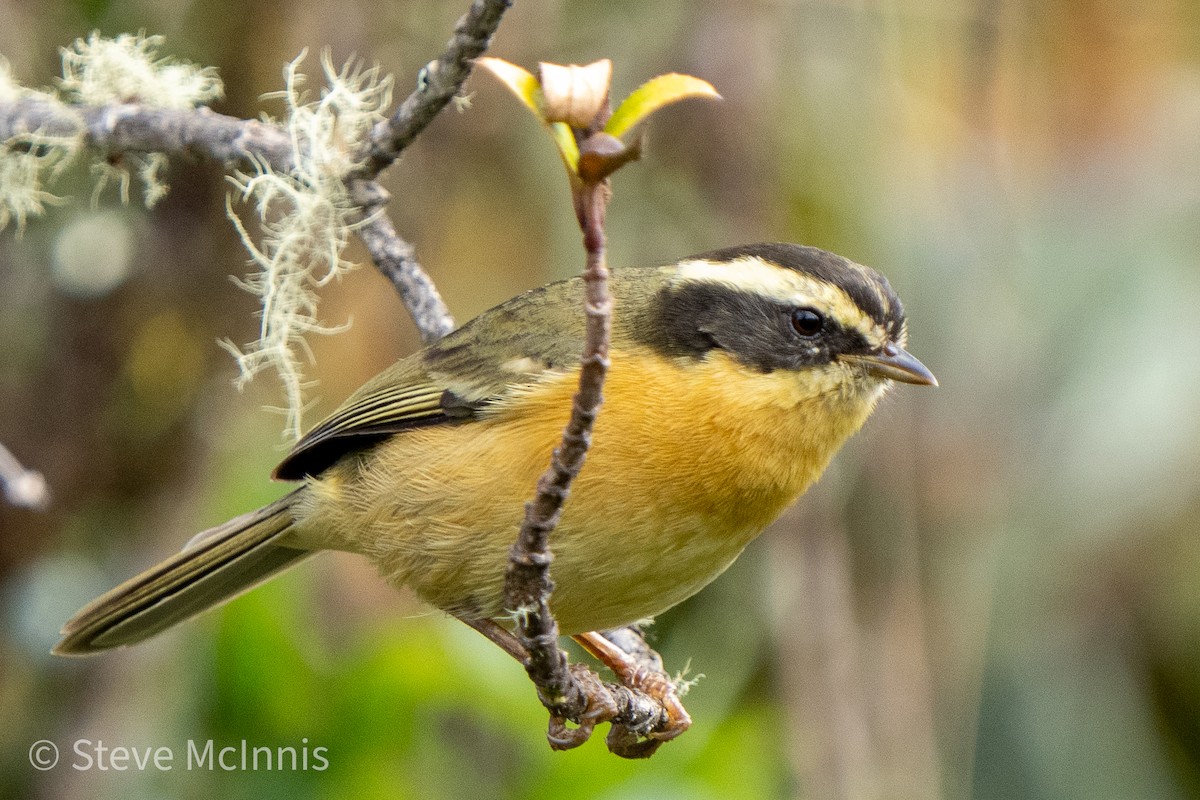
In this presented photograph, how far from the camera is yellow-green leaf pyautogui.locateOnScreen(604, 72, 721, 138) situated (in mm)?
1935

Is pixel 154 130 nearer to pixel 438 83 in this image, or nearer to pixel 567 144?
pixel 438 83

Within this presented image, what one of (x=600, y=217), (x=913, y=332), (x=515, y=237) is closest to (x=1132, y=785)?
(x=913, y=332)

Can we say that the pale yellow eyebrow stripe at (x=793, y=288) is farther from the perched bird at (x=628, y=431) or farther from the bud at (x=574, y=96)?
the bud at (x=574, y=96)

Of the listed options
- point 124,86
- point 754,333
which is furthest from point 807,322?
point 124,86

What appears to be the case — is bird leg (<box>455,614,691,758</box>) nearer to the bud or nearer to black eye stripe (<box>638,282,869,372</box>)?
black eye stripe (<box>638,282,869,372</box>)

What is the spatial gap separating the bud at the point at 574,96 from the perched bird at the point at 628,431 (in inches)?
56.6

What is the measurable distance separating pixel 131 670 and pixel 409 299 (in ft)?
7.11

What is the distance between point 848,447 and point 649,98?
393 cm

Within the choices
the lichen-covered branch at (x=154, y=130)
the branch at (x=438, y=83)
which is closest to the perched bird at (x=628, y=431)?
the branch at (x=438, y=83)

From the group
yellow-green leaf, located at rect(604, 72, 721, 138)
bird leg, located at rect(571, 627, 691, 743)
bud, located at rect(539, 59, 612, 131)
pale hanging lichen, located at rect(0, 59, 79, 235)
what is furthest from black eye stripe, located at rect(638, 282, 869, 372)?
pale hanging lichen, located at rect(0, 59, 79, 235)

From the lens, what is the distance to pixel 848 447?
5.71m

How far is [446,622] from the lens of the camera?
4531mm

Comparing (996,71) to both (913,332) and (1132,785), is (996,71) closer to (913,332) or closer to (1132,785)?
(913,332)

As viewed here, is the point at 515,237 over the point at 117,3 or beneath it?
beneath
